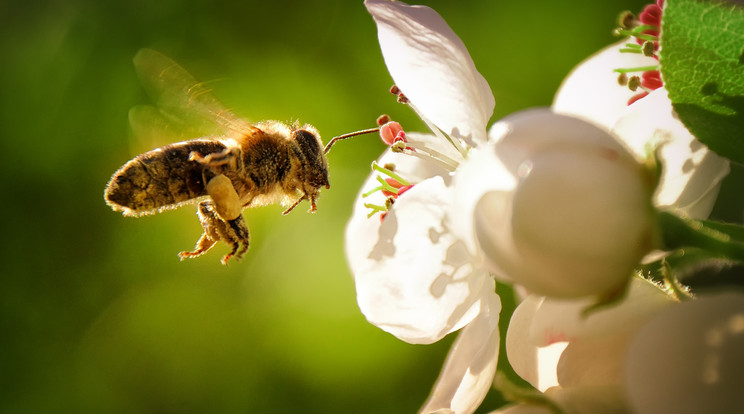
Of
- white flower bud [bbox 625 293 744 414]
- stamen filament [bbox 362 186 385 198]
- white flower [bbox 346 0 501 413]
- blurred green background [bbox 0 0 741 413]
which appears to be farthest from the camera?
blurred green background [bbox 0 0 741 413]

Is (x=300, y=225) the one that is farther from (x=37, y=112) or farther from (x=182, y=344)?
(x=37, y=112)

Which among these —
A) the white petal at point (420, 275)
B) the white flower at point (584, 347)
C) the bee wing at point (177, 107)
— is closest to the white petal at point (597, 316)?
the white flower at point (584, 347)

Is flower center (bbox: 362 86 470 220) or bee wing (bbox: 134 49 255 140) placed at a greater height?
bee wing (bbox: 134 49 255 140)

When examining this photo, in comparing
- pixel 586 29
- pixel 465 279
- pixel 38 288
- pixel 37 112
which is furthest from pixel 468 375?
pixel 37 112

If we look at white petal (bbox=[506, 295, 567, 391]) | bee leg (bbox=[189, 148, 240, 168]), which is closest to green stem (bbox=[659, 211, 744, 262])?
white petal (bbox=[506, 295, 567, 391])

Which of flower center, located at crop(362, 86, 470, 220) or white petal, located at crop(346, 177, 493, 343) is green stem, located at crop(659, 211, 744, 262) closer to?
white petal, located at crop(346, 177, 493, 343)

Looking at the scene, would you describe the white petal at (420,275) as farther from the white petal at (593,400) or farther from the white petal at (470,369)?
the white petal at (593,400)

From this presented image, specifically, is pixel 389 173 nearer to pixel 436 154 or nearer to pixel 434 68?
pixel 436 154
